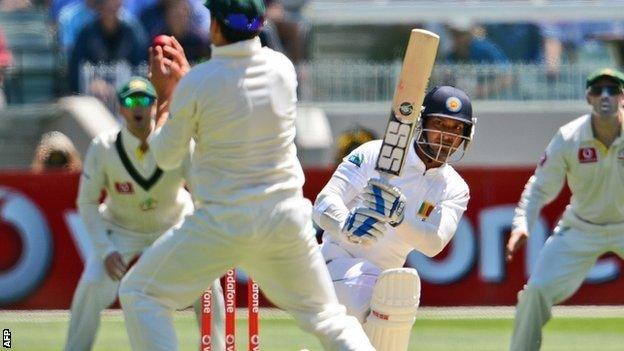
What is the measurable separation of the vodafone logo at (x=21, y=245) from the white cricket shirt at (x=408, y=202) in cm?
652

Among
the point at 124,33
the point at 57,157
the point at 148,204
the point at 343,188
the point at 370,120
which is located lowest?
the point at 57,157

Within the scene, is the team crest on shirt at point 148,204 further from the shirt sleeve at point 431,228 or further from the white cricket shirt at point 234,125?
the white cricket shirt at point 234,125

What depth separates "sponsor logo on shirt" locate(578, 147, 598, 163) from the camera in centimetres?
885

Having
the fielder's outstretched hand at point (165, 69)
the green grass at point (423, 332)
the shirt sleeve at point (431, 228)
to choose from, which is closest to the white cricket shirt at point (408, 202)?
the shirt sleeve at point (431, 228)

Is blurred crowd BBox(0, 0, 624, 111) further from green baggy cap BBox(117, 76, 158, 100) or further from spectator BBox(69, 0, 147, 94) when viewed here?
green baggy cap BBox(117, 76, 158, 100)

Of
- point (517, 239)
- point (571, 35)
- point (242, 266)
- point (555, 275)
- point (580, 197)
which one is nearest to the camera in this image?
point (242, 266)

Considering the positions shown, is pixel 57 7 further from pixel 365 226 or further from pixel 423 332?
pixel 365 226

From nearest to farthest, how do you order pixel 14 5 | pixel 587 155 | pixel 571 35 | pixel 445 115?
pixel 445 115 < pixel 587 155 < pixel 14 5 < pixel 571 35

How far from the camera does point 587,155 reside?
349 inches

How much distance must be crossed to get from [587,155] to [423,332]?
2.88 metres

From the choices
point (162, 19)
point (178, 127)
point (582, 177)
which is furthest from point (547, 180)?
point (162, 19)

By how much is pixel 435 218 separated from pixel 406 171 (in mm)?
272

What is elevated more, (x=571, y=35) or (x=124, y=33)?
(x=571, y=35)

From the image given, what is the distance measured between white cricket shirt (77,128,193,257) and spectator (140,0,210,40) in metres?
6.11
